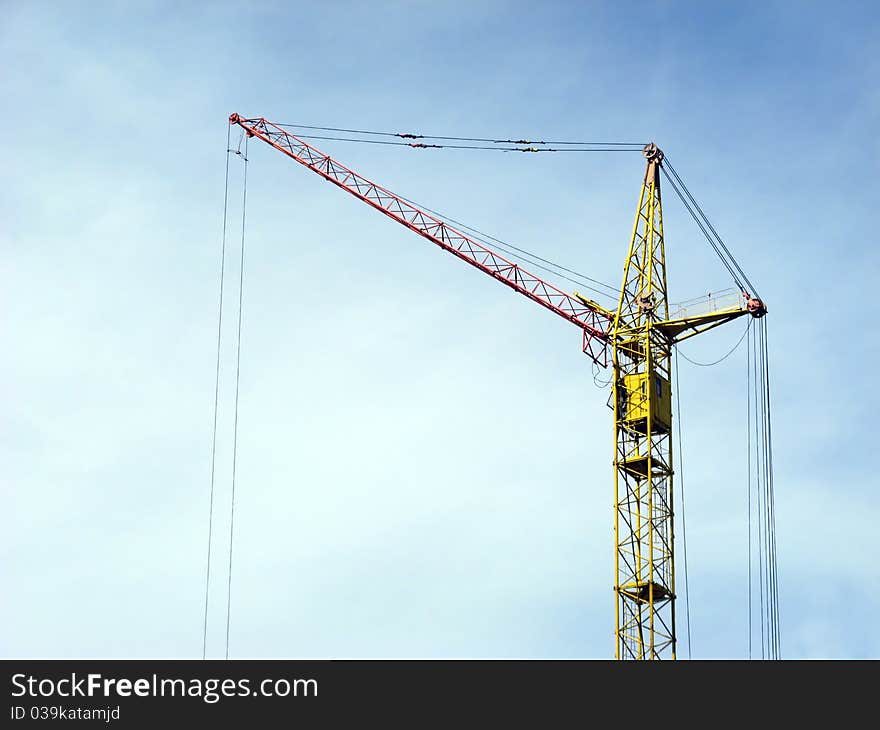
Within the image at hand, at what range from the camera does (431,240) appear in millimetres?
137500

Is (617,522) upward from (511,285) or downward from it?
downward

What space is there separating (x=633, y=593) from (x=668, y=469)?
9.78 metres

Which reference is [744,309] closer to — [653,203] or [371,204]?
[653,203]

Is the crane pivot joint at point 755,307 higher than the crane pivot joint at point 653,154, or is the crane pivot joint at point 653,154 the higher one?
the crane pivot joint at point 653,154

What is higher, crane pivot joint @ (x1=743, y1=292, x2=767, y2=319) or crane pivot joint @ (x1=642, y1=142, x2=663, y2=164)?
crane pivot joint @ (x1=642, y1=142, x2=663, y2=164)
